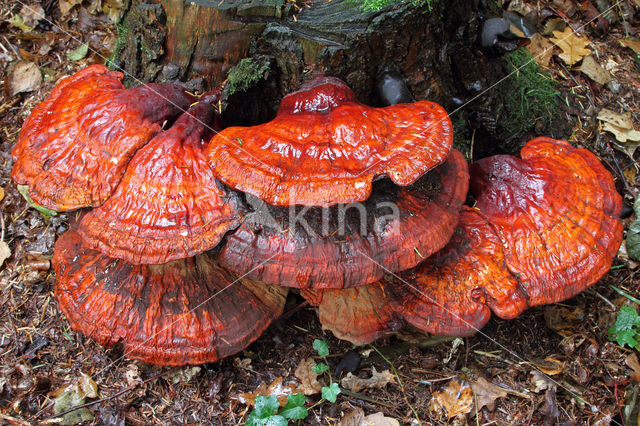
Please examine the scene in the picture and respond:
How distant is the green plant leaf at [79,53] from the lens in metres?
6.30

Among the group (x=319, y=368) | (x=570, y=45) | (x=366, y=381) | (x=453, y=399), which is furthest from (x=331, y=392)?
(x=570, y=45)

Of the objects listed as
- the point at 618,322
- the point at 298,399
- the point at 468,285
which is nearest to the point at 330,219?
the point at 468,285

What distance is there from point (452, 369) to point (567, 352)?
116 centimetres

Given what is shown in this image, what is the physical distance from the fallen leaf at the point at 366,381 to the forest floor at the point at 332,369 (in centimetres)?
2

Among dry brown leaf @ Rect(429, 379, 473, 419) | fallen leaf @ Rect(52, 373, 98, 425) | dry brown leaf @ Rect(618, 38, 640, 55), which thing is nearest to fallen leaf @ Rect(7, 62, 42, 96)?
fallen leaf @ Rect(52, 373, 98, 425)

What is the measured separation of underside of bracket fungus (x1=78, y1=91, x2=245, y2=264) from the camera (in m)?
3.16

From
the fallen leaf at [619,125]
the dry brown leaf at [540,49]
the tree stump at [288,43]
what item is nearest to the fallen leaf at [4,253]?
the tree stump at [288,43]

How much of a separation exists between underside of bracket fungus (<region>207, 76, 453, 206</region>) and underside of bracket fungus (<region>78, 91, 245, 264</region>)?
29 cm

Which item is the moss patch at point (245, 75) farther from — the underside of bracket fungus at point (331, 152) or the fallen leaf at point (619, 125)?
the fallen leaf at point (619, 125)

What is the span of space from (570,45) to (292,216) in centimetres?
536

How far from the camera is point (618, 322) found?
4.45 m

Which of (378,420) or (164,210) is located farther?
(378,420)

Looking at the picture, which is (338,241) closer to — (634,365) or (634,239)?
(634,365)

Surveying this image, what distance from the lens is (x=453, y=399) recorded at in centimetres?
409
